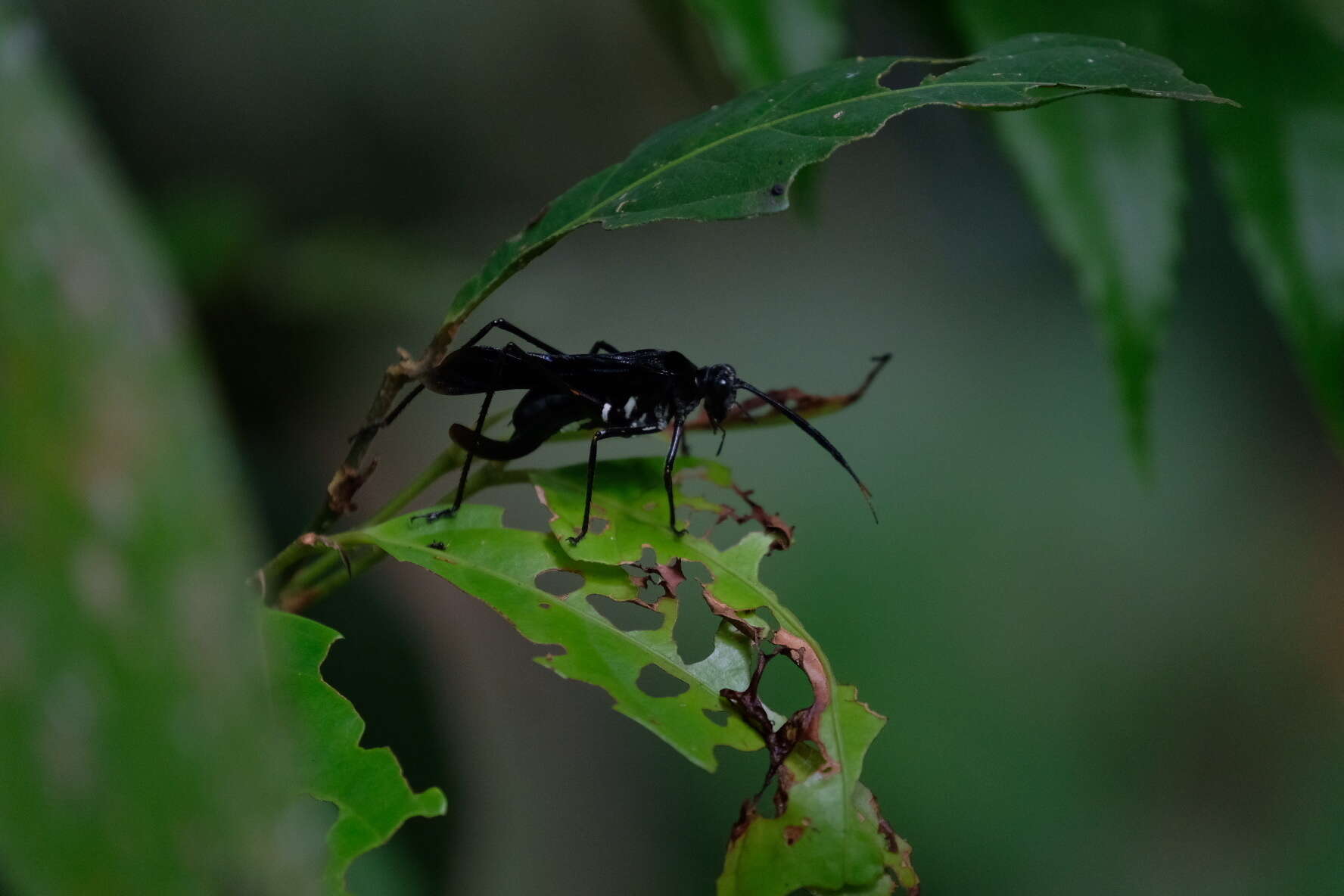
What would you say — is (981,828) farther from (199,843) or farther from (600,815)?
(199,843)

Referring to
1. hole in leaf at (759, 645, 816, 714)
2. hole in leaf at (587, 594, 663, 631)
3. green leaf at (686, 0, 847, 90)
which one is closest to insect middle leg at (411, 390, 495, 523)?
green leaf at (686, 0, 847, 90)

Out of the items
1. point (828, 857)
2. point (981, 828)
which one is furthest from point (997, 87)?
point (981, 828)

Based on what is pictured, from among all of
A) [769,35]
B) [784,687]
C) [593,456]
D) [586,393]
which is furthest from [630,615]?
[769,35]

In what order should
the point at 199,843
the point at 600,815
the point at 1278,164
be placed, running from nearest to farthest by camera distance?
the point at 199,843 < the point at 1278,164 < the point at 600,815

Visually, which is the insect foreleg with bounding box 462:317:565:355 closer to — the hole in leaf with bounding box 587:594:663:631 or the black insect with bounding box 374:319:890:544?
the black insect with bounding box 374:319:890:544

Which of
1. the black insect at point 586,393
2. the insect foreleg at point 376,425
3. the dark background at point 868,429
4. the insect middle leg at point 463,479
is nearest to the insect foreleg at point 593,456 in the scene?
the black insect at point 586,393

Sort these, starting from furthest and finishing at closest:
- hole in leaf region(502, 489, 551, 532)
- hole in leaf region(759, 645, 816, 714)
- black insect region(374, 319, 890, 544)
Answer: hole in leaf region(502, 489, 551, 532)
hole in leaf region(759, 645, 816, 714)
black insect region(374, 319, 890, 544)
